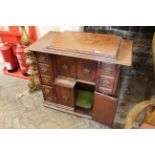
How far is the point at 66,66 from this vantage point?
1365mm

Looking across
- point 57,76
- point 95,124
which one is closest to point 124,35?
point 57,76

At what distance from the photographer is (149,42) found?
1.43 meters

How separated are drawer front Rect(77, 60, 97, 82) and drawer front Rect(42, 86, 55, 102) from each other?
0.38m

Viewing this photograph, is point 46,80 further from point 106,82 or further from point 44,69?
point 106,82

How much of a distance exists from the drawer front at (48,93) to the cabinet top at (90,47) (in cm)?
47

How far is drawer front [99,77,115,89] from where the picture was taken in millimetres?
1223

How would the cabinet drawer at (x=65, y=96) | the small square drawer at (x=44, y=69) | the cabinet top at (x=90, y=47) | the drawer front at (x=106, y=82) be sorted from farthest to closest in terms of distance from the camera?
the cabinet drawer at (x=65, y=96), the small square drawer at (x=44, y=69), the drawer front at (x=106, y=82), the cabinet top at (x=90, y=47)

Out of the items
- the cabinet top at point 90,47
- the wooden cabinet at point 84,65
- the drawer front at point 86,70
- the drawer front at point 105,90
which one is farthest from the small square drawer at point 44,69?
the drawer front at point 105,90

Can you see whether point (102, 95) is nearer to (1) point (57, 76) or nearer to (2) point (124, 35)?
(1) point (57, 76)

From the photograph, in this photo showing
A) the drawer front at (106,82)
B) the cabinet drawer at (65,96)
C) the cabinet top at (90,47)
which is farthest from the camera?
the cabinet drawer at (65,96)

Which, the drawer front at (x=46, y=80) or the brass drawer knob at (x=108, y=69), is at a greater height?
the brass drawer knob at (x=108, y=69)

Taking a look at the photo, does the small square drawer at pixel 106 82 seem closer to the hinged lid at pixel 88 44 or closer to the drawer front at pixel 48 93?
the hinged lid at pixel 88 44

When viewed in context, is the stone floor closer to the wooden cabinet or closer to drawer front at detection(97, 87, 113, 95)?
the wooden cabinet

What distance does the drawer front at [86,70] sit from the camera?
1.26 m
